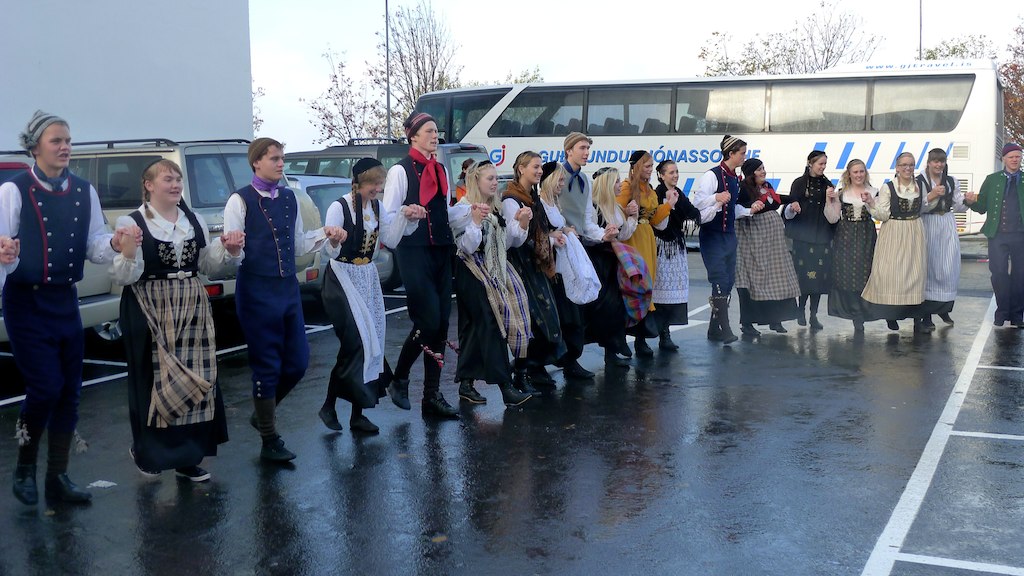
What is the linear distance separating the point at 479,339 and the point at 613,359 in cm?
198

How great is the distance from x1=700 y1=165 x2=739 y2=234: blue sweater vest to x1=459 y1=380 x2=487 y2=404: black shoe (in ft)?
10.3

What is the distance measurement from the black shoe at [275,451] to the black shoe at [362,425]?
0.69 m

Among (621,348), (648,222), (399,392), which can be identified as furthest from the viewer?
(648,222)

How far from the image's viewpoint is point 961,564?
4.40 m

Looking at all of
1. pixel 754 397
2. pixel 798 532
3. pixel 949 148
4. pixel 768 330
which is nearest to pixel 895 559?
pixel 798 532

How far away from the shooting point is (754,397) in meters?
7.68

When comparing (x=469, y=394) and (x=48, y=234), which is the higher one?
(x=48, y=234)

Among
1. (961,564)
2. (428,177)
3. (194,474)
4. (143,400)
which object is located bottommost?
(961,564)

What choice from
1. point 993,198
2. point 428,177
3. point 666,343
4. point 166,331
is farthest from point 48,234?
point 993,198

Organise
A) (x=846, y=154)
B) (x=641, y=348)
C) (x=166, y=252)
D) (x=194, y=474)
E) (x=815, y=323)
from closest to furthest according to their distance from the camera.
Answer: (x=166, y=252) → (x=194, y=474) → (x=641, y=348) → (x=815, y=323) → (x=846, y=154)

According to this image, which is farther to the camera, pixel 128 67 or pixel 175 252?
pixel 128 67

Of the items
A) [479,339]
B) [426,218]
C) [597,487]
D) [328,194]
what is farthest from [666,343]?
[328,194]

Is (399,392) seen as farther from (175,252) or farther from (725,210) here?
(725,210)

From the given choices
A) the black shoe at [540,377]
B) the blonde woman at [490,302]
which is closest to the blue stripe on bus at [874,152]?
the black shoe at [540,377]
